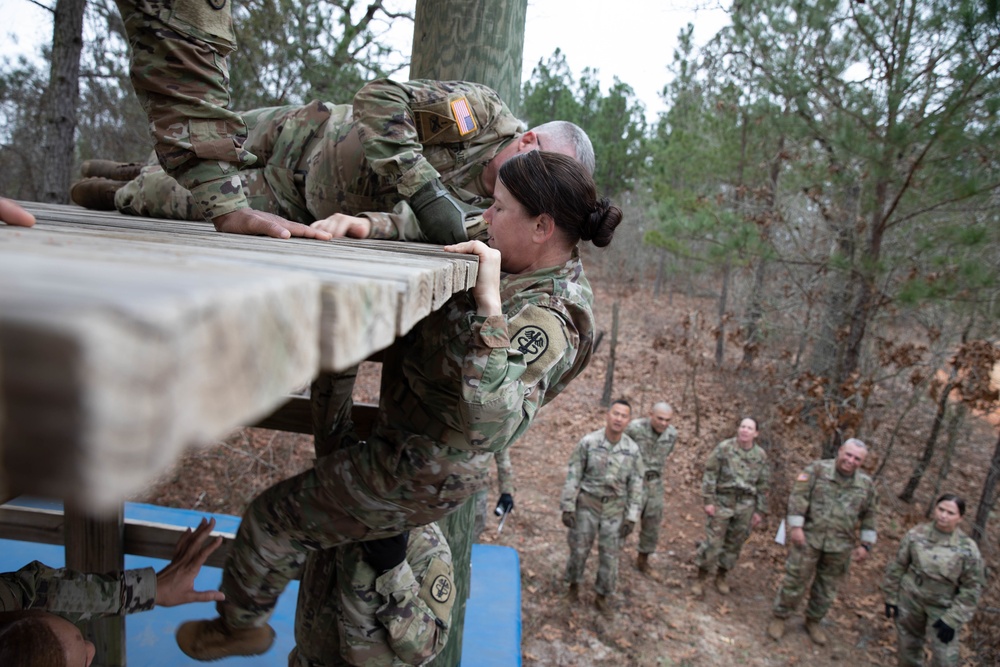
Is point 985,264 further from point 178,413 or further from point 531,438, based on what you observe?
point 178,413

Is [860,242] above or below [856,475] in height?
above

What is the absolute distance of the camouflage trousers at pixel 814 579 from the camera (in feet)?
22.2

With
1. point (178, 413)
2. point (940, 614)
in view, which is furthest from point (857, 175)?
point (178, 413)

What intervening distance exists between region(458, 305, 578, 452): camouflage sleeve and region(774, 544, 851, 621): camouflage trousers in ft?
19.5

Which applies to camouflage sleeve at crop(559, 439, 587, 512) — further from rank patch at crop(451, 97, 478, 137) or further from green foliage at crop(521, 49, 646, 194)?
green foliage at crop(521, 49, 646, 194)

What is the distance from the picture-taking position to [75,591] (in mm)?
2471

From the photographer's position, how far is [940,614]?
584cm

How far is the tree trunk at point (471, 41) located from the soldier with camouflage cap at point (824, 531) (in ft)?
18.2

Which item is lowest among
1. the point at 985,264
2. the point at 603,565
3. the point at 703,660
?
the point at 703,660

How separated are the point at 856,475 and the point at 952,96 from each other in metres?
3.81

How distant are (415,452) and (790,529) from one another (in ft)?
19.5

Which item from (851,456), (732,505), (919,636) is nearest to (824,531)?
(851,456)

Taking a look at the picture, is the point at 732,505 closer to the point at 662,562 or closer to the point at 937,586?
the point at 662,562

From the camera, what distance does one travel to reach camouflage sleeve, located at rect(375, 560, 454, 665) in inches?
98.7
